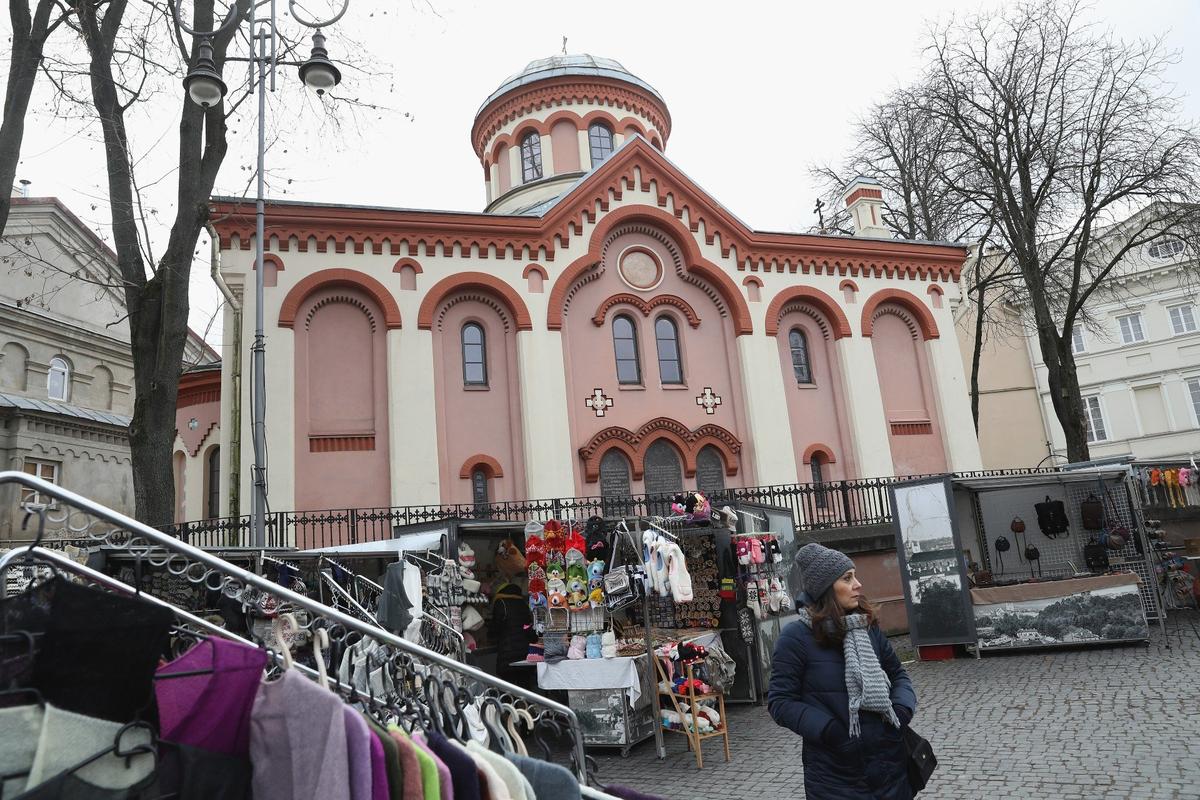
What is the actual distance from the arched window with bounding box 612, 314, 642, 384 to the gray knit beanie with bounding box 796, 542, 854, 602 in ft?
53.5

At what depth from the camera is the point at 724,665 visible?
9.01 meters

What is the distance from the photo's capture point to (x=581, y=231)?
20.4m

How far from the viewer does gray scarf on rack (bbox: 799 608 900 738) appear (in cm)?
381

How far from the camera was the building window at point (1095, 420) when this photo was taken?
33.8 m

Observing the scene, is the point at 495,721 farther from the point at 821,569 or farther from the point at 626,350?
the point at 626,350

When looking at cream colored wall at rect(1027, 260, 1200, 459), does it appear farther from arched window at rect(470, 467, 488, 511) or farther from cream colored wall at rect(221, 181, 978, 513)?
arched window at rect(470, 467, 488, 511)

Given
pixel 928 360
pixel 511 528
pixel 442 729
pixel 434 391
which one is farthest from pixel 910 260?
pixel 442 729

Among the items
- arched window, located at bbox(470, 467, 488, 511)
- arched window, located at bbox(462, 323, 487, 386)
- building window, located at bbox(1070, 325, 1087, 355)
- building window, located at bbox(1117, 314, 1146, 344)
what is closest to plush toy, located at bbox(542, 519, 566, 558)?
arched window, located at bbox(470, 467, 488, 511)

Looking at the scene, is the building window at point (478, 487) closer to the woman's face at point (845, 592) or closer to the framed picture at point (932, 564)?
the framed picture at point (932, 564)

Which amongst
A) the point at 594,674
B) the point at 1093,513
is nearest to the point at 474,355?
the point at 594,674

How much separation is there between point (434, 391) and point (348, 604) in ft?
32.0

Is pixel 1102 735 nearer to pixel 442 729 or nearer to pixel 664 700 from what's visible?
pixel 664 700

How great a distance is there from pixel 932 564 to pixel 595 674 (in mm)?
6565

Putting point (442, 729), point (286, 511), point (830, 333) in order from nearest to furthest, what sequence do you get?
point (442, 729)
point (286, 511)
point (830, 333)
